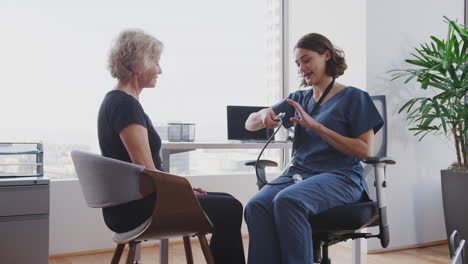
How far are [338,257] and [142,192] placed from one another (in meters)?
1.84

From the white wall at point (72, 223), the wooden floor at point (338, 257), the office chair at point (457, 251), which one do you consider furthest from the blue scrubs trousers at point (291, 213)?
the white wall at point (72, 223)

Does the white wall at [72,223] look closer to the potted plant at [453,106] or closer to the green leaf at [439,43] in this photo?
the potted plant at [453,106]

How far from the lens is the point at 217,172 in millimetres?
3785

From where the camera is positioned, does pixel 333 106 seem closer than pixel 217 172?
Yes

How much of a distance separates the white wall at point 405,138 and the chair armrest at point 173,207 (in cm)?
183

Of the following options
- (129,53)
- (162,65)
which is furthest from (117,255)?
(162,65)

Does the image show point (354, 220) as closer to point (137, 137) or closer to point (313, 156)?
point (313, 156)

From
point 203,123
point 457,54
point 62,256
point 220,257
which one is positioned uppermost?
point 457,54

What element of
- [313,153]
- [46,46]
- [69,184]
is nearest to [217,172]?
[69,184]

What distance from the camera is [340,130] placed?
2.04m

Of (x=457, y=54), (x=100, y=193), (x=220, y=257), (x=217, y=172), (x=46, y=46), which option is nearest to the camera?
(x=100, y=193)

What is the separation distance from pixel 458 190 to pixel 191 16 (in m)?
2.19

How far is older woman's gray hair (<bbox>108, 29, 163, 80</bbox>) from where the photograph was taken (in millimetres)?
1939

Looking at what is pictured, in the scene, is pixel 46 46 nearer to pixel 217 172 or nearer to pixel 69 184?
pixel 69 184
